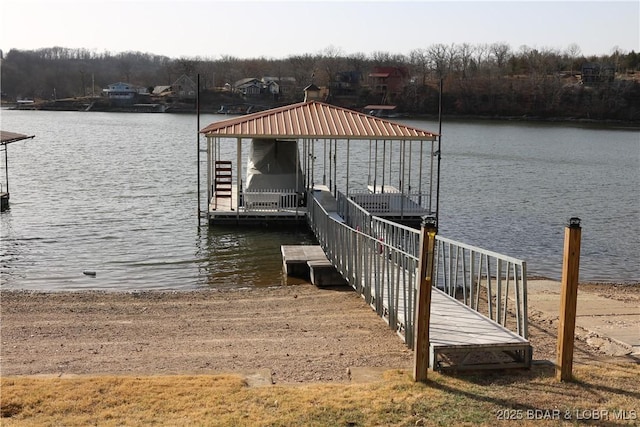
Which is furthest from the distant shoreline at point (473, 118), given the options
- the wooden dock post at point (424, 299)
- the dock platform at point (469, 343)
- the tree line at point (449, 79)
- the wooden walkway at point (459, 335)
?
the wooden dock post at point (424, 299)

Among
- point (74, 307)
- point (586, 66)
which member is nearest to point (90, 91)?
point (586, 66)

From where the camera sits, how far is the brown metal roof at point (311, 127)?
21484 mm

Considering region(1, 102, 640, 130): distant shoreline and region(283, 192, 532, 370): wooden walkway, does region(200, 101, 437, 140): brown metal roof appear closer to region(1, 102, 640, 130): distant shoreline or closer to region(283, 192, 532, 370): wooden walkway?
region(283, 192, 532, 370): wooden walkway

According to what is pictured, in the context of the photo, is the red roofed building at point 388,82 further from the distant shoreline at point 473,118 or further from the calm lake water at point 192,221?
the calm lake water at point 192,221

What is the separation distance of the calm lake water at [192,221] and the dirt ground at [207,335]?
9.24ft

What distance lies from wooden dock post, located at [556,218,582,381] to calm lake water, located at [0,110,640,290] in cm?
908

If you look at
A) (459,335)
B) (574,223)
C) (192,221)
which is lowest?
(192,221)

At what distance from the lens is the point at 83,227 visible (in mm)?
22672

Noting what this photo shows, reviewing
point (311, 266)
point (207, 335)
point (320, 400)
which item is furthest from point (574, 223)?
point (311, 266)

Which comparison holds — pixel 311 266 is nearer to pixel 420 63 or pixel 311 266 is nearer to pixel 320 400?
pixel 320 400

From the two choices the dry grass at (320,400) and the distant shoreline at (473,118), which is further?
the distant shoreline at (473,118)

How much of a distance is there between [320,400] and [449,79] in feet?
447

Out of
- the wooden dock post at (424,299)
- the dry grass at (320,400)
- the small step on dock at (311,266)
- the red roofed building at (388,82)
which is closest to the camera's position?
the dry grass at (320,400)

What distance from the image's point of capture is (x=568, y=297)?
23.7 feet
